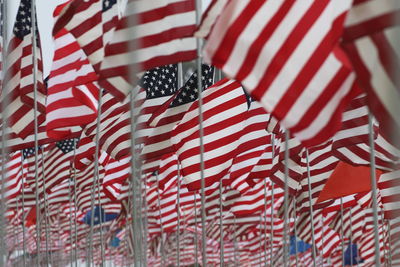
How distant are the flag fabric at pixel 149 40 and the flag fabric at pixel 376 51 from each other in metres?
2.57

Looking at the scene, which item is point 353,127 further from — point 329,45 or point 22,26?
point 22,26

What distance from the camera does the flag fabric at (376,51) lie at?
6676 mm

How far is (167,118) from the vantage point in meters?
13.6

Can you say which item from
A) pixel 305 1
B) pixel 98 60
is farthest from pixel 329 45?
pixel 98 60

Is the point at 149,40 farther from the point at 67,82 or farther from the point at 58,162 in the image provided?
the point at 58,162

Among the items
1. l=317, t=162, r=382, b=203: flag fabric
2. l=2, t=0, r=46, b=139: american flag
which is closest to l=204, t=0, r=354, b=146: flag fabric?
l=317, t=162, r=382, b=203: flag fabric

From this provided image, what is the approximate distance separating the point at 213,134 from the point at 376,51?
6.04 m

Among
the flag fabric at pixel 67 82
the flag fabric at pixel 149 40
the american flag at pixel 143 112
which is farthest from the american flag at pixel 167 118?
the flag fabric at pixel 149 40

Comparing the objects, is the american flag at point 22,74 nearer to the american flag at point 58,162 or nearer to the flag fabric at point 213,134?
the flag fabric at point 213,134

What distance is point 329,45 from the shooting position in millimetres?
7949

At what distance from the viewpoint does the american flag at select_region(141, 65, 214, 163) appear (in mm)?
13469

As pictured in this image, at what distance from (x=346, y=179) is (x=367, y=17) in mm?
7035

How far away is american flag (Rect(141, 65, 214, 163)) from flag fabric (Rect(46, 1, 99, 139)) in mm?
821

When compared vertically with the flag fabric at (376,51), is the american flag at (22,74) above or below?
above
